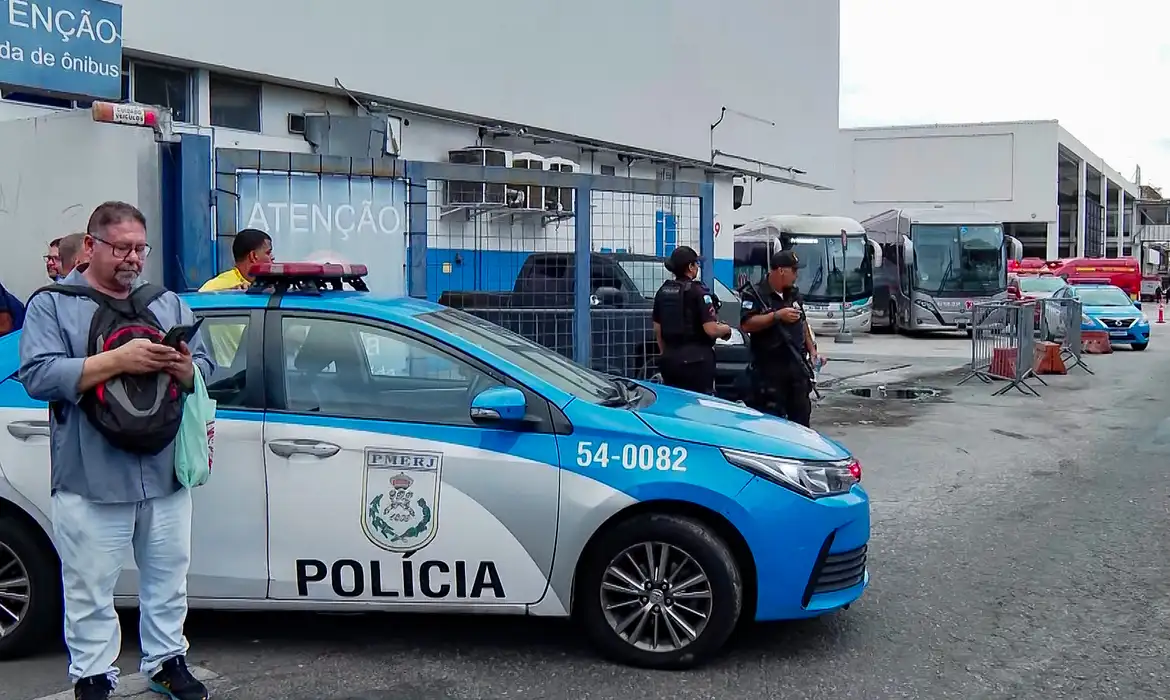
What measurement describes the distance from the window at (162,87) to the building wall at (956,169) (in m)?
49.5

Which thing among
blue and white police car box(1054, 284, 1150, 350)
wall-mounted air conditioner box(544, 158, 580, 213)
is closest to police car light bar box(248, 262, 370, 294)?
wall-mounted air conditioner box(544, 158, 580, 213)

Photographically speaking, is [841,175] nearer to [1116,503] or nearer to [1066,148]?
[1066,148]

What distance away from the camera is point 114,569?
4.12 m

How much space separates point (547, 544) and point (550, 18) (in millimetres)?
14323

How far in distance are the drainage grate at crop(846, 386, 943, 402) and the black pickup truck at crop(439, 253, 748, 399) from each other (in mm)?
4257

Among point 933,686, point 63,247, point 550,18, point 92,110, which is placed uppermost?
point 550,18

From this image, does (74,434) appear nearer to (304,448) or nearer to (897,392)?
(304,448)

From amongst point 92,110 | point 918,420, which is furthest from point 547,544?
point 918,420

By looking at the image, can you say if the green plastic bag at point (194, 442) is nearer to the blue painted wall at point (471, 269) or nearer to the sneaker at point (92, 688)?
the sneaker at point (92, 688)

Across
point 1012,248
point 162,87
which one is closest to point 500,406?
point 162,87

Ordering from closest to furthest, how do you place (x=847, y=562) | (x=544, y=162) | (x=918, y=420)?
(x=847, y=562)
(x=918, y=420)
(x=544, y=162)

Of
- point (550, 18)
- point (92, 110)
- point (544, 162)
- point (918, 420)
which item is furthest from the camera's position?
point (550, 18)

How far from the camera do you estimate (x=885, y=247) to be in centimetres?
3114

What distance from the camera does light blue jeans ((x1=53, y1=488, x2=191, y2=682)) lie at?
13.3 feet
